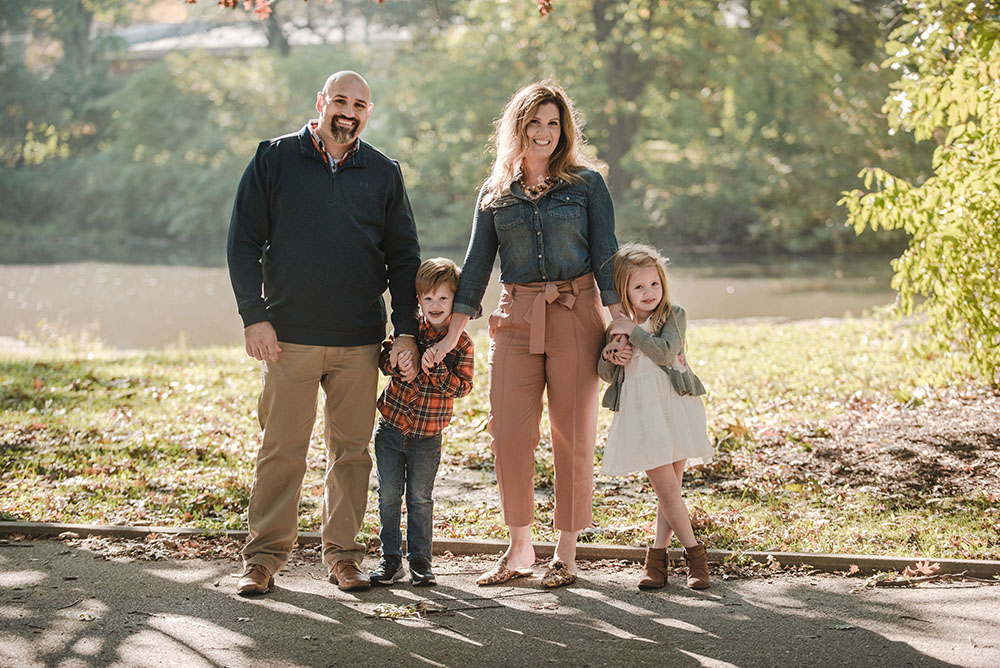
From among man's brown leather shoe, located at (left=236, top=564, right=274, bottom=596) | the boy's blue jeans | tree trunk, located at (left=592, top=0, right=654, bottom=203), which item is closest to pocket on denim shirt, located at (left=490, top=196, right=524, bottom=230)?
the boy's blue jeans

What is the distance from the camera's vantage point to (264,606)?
180 inches

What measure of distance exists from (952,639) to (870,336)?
930cm

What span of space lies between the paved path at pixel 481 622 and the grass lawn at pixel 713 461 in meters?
0.70

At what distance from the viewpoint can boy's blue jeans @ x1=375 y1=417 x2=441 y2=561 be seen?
4883 millimetres

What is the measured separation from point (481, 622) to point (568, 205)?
1749 millimetres

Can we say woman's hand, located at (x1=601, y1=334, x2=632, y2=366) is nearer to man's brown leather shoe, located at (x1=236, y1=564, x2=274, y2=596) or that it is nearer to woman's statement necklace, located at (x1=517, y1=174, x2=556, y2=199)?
woman's statement necklace, located at (x1=517, y1=174, x2=556, y2=199)

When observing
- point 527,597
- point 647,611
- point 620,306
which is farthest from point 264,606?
point 620,306

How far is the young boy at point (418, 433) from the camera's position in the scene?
4.86 meters

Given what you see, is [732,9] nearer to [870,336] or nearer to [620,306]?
[870,336]

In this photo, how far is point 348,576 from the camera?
4.79 metres

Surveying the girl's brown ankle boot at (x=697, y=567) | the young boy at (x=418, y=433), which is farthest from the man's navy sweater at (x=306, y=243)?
the girl's brown ankle boot at (x=697, y=567)

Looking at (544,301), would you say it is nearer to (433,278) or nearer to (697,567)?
(433,278)

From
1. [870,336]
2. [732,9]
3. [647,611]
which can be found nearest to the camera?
[647,611]

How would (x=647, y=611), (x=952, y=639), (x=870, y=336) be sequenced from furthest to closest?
(x=870, y=336)
(x=647, y=611)
(x=952, y=639)
